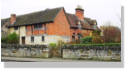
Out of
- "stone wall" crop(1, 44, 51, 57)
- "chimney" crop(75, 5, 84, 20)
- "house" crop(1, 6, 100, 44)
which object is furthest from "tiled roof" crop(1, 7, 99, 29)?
"stone wall" crop(1, 44, 51, 57)

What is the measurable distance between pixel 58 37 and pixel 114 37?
12.0m

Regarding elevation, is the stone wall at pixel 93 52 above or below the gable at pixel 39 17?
below

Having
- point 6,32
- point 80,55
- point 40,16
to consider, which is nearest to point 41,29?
point 40,16

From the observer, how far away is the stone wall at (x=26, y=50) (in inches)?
711

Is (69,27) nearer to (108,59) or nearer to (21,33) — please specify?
(21,33)

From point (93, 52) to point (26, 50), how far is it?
7.90 metres

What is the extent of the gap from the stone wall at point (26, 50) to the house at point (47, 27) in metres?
11.7

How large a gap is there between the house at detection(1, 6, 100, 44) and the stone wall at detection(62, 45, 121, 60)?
13.7m

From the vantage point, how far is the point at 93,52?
54.3 feet

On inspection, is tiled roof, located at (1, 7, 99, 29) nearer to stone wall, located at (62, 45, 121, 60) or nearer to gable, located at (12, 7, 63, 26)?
gable, located at (12, 7, 63, 26)

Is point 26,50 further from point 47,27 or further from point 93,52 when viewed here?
point 47,27

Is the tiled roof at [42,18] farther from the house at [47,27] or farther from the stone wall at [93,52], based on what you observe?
the stone wall at [93,52]

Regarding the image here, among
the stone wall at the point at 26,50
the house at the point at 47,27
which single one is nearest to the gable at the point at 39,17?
the house at the point at 47,27

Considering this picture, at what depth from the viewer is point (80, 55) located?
1692 cm
